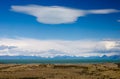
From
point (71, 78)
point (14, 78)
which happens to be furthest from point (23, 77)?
point (71, 78)

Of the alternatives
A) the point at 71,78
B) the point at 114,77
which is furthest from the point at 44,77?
the point at 114,77

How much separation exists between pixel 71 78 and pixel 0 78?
17.6m

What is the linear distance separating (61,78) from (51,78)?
2.53m

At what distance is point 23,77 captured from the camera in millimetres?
68188

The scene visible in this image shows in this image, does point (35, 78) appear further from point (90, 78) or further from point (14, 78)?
point (90, 78)

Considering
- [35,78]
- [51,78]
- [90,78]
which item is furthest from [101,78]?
[35,78]

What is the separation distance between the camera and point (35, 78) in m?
65.9

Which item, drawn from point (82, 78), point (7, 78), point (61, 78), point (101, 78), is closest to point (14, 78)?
point (7, 78)

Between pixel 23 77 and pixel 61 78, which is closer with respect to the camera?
pixel 61 78

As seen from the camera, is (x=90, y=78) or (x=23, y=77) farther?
(x=23, y=77)

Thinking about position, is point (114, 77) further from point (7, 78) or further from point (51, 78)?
point (7, 78)

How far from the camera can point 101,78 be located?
64.5 meters

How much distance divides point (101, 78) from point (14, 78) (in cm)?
2190

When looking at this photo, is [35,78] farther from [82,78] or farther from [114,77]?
[114,77]
